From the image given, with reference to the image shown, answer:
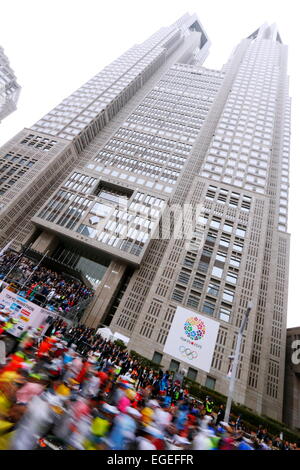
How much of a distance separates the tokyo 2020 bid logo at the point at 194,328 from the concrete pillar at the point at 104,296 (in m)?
15.7

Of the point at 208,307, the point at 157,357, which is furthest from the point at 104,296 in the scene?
the point at 208,307

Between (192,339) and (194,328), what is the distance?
5.55 feet

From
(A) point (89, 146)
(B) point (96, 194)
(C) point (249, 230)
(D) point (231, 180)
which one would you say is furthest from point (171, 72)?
(C) point (249, 230)

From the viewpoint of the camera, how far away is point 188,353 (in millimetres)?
32250

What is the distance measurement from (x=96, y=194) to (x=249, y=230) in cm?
3562

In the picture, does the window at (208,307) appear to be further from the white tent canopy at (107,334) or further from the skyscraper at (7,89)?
the skyscraper at (7,89)

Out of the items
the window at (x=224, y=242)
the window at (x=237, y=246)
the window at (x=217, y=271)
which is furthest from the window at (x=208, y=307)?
the window at (x=237, y=246)

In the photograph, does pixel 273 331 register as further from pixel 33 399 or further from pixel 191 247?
pixel 33 399

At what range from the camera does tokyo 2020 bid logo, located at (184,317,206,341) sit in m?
33.6

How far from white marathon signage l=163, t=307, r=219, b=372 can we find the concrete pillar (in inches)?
546

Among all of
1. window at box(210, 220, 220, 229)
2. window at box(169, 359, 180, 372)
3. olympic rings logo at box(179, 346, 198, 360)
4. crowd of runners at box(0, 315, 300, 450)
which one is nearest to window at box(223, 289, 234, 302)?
olympic rings logo at box(179, 346, 198, 360)

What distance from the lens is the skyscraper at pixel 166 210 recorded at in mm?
39438

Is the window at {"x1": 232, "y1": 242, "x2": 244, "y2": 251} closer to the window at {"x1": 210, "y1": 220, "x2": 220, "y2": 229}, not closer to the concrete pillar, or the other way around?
the window at {"x1": 210, "y1": 220, "x2": 220, "y2": 229}

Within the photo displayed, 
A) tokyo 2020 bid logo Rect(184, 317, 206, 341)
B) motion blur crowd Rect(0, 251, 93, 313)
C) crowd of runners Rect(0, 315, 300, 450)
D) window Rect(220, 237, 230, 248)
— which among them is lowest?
crowd of runners Rect(0, 315, 300, 450)
